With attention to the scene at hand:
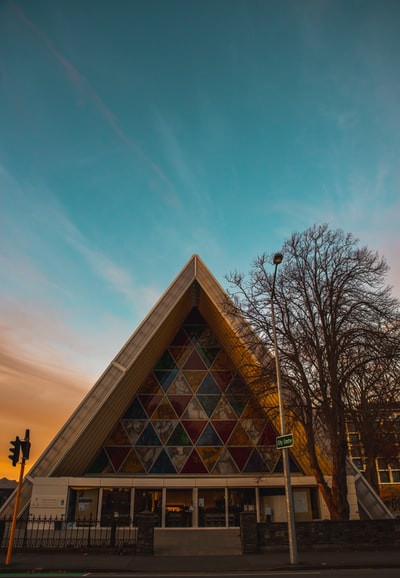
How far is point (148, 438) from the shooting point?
20.5 metres

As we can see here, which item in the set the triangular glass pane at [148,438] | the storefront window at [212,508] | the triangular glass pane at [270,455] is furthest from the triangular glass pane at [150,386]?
the triangular glass pane at [270,455]

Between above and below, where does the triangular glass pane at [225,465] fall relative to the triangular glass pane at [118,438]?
below

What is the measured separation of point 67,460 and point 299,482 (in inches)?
388

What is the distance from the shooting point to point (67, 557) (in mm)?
11398

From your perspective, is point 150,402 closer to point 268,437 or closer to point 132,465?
point 132,465

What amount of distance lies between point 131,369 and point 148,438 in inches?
171

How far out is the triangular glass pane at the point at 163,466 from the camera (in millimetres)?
19781

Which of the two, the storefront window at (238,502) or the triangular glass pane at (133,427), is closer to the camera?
the storefront window at (238,502)

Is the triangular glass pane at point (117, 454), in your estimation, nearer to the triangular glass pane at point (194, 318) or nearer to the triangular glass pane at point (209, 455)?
the triangular glass pane at point (209, 455)

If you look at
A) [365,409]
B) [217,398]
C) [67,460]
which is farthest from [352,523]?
[67,460]

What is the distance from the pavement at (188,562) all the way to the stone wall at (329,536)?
21cm

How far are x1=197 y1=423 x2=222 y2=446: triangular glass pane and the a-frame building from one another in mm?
48

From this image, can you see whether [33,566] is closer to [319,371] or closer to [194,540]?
[194,540]

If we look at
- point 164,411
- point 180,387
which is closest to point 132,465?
point 164,411
